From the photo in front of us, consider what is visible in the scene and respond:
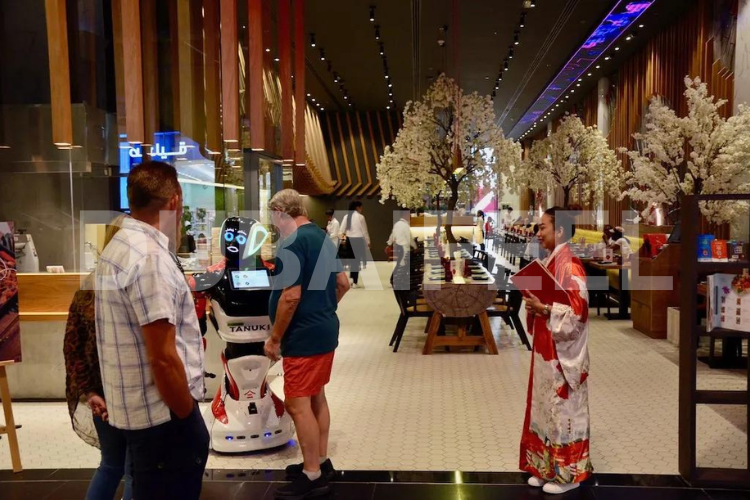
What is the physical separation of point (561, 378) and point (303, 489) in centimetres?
144

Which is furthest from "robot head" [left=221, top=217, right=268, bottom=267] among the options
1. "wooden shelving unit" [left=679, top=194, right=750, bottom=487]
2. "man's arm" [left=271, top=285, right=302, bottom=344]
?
"wooden shelving unit" [left=679, top=194, right=750, bottom=487]

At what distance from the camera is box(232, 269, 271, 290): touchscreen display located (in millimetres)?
3986

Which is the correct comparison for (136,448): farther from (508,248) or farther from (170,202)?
(508,248)

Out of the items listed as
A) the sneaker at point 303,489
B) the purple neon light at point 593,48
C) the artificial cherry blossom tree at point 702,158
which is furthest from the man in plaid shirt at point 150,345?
the purple neon light at point 593,48

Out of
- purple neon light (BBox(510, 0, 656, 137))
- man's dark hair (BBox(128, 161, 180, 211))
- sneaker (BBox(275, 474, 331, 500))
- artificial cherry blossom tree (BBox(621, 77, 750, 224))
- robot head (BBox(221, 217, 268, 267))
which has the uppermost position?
purple neon light (BBox(510, 0, 656, 137))

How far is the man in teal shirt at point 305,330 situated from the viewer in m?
3.33

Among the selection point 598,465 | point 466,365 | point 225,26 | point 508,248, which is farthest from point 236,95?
point 508,248

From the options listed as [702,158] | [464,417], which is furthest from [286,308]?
[702,158]

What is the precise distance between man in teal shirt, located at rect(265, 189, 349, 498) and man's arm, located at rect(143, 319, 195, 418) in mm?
1377

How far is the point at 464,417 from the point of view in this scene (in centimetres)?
486

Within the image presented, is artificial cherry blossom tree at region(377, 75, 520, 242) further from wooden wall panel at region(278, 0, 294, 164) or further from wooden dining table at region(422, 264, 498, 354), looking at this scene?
wooden wall panel at region(278, 0, 294, 164)

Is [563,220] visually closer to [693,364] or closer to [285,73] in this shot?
[693,364]

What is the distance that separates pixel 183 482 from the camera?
2008mm

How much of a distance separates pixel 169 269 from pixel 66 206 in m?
6.41
